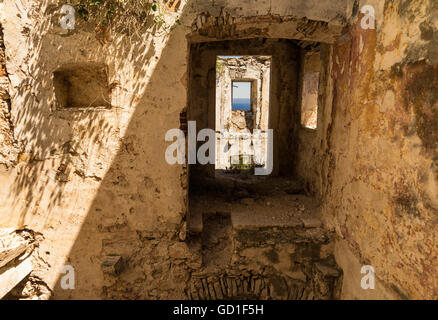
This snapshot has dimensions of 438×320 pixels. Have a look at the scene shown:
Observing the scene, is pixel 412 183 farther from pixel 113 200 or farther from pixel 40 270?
pixel 40 270

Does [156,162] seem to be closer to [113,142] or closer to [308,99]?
[113,142]

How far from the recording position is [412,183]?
6.53 feet

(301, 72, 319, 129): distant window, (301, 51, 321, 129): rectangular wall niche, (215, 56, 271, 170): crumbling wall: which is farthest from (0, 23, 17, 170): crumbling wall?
(215, 56, 271, 170): crumbling wall

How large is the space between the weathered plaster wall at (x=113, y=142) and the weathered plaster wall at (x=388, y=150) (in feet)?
2.52

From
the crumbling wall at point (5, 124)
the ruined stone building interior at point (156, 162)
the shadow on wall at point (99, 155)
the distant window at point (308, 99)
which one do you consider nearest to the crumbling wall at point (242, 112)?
the distant window at point (308, 99)

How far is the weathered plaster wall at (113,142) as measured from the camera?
113 inches

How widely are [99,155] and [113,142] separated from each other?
21 centimetres

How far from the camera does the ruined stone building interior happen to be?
2.69m

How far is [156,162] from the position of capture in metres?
3.08

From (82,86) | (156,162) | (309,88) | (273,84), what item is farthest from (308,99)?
(82,86)
